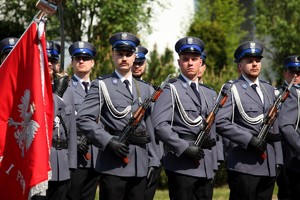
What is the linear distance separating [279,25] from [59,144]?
18.6m

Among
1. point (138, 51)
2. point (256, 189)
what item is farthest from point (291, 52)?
point (256, 189)

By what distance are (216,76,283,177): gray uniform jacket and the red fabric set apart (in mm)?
2608

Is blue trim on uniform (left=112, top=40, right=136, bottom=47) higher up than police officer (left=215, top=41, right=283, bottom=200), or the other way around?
blue trim on uniform (left=112, top=40, right=136, bottom=47)

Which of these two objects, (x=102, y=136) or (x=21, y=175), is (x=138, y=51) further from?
(x=21, y=175)

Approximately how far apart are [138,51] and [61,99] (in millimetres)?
3367

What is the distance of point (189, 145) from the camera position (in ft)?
32.1

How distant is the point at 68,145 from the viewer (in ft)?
32.7

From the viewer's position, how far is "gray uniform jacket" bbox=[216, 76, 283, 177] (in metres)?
10.3

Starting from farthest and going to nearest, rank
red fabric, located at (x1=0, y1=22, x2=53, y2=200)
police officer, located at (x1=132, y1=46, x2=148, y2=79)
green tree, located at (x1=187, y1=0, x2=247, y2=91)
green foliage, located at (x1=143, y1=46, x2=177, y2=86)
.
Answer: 1. green tree, located at (x1=187, y1=0, x2=247, y2=91)
2. green foliage, located at (x1=143, y1=46, x2=177, y2=86)
3. police officer, located at (x1=132, y1=46, x2=148, y2=79)
4. red fabric, located at (x1=0, y1=22, x2=53, y2=200)

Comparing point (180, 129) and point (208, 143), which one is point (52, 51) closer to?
point (180, 129)

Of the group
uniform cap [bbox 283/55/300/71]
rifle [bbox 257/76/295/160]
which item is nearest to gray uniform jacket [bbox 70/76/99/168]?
rifle [bbox 257/76/295/160]

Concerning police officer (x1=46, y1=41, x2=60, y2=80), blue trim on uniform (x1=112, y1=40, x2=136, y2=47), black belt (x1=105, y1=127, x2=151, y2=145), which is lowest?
black belt (x1=105, y1=127, x2=151, y2=145)

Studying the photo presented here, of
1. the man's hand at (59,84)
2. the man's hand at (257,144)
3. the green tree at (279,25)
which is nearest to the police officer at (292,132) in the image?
the man's hand at (257,144)

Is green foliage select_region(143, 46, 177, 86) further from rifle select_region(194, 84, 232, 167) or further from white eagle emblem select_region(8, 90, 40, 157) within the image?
white eagle emblem select_region(8, 90, 40, 157)
